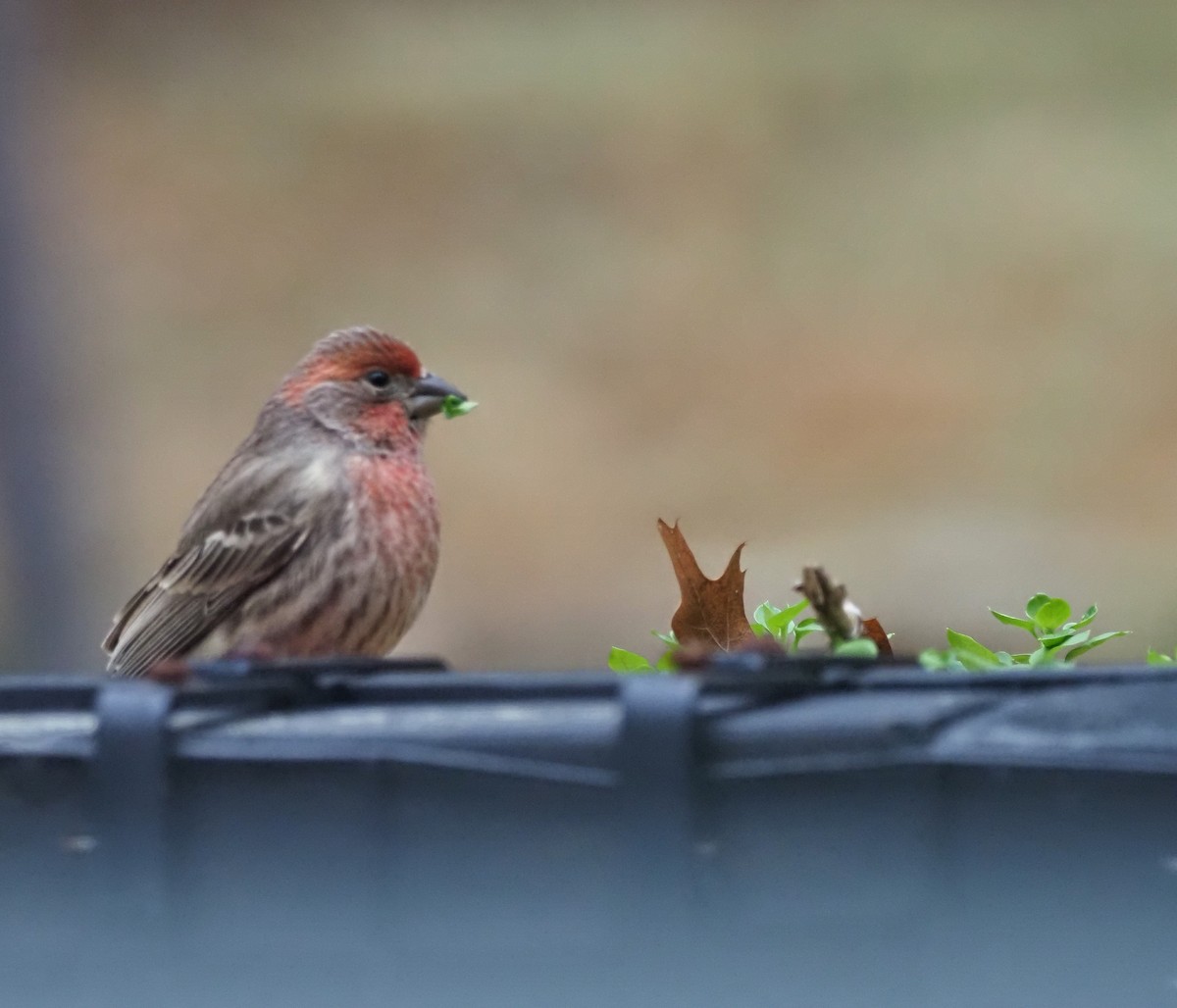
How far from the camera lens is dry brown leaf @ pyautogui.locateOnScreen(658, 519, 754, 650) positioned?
101 inches

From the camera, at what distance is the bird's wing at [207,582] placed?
12.1 ft

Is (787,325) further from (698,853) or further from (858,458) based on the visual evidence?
(698,853)

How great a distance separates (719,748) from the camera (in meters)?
1.45

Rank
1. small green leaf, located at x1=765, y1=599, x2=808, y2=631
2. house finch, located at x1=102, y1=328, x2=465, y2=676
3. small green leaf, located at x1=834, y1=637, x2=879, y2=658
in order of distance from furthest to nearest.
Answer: house finch, located at x1=102, y1=328, x2=465, y2=676 → small green leaf, located at x1=765, y1=599, x2=808, y2=631 → small green leaf, located at x1=834, y1=637, x2=879, y2=658

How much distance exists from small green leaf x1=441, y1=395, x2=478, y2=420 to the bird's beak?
27mm

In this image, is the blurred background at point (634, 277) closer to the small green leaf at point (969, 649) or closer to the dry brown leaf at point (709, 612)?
the dry brown leaf at point (709, 612)

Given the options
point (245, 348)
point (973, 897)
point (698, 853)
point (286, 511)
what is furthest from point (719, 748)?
point (245, 348)

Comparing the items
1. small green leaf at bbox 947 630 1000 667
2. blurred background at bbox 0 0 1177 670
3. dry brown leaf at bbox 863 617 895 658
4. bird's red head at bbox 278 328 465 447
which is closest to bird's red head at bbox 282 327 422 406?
bird's red head at bbox 278 328 465 447

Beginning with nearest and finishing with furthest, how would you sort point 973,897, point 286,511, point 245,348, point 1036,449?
1. point 973,897
2. point 286,511
3. point 1036,449
4. point 245,348

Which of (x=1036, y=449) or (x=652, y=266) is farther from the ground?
(x=652, y=266)

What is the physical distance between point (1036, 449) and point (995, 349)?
0.41 m

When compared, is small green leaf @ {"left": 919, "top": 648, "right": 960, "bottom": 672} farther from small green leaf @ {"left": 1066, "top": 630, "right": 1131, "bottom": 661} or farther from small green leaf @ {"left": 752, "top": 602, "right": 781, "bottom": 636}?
small green leaf @ {"left": 752, "top": 602, "right": 781, "bottom": 636}

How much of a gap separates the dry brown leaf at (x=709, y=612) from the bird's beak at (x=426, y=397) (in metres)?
1.40

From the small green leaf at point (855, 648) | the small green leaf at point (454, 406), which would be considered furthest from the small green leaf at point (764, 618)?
the small green leaf at point (454, 406)
